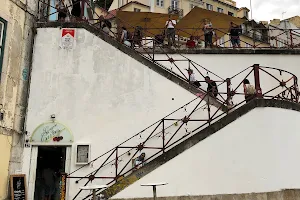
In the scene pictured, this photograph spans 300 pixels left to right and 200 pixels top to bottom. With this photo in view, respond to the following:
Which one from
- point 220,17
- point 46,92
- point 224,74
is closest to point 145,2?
point 220,17

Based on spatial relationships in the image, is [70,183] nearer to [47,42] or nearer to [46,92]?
[46,92]

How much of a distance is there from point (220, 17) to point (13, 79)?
10.4 metres

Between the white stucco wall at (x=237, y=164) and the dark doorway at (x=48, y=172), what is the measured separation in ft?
13.9

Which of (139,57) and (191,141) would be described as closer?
(191,141)

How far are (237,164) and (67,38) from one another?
7043 millimetres

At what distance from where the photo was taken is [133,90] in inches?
453

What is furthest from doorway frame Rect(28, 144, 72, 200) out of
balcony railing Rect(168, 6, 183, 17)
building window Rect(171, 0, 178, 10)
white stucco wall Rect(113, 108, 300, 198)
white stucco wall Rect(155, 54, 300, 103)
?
building window Rect(171, 0, 178, 10)

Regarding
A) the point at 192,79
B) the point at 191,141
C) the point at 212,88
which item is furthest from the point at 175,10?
the point at 191,141

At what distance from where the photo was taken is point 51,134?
432 inches

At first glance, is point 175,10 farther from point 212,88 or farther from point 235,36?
point 212,88

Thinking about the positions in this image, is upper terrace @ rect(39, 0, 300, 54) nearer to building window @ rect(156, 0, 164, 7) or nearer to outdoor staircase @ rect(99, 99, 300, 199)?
outdoor staircase @ rect(99, 99, 300, 199)

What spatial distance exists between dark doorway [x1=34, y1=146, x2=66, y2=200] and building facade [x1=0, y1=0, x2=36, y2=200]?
1.23 metres

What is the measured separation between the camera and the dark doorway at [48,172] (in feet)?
38.4

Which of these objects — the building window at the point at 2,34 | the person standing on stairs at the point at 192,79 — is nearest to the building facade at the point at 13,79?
the building window at the point at 2,34
